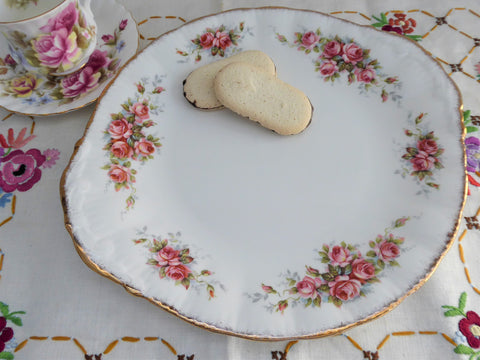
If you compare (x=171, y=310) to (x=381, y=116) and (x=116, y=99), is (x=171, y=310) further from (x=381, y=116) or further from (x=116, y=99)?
Result: (x=381, y=116)

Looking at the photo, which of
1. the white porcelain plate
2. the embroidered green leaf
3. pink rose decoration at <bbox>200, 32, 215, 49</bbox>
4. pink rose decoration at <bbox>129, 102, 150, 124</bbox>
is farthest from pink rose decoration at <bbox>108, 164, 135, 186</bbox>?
the embroidered green leaf

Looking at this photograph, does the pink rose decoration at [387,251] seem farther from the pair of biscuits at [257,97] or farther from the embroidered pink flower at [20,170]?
the embroidered pink flower at [20,170]

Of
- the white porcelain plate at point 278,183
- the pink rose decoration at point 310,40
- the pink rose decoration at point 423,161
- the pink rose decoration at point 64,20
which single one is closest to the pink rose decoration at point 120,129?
the white porcelain plate at point 278,183

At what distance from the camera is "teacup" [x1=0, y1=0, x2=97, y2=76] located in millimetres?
717

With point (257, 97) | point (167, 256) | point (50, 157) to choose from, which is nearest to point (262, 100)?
point (257, 97)

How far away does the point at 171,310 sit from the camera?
564 millimetres

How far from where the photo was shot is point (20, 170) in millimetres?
766

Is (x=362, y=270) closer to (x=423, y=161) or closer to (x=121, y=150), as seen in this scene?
(x=423, y=161)

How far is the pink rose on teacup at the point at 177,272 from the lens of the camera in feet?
1.98

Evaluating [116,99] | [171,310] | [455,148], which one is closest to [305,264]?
[171,310]

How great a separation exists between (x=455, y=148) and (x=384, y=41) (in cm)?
27

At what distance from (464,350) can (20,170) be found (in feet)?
2.87

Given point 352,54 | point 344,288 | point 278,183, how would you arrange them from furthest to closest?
point 352,54, point 278,183, point 344,288

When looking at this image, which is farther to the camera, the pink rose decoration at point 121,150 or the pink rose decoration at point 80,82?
the pink rose decoration at point 80,82
